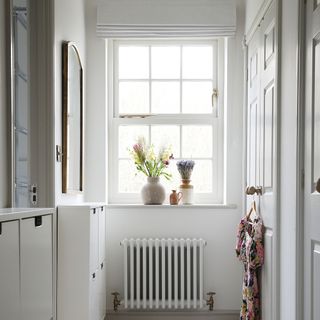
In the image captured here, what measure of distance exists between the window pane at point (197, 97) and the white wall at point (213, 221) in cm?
23

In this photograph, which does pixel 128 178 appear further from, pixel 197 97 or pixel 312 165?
pixel 312 165

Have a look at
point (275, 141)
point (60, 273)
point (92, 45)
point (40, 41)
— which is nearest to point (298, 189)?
point (275, 141)

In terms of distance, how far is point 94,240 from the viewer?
300 cm

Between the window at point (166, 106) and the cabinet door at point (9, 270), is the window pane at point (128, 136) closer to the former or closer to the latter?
the window at point (166, 106)

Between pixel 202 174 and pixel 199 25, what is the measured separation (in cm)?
112

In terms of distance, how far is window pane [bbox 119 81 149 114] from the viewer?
4.00m

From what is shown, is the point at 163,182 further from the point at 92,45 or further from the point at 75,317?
the point at 75,317

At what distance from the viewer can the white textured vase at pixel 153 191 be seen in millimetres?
3750

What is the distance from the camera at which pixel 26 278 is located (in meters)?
1.74

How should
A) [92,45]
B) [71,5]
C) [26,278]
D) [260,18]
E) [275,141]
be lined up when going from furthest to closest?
1. [92,45]
2. [71,5]
3. [260,18]
4. [275,141]
5. [26,278]

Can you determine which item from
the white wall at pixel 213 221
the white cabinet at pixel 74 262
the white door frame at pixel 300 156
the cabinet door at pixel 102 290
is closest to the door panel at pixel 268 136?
the white door frame at pixel 300 156

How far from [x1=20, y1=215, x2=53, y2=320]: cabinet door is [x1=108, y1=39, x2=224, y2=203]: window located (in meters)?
1.95

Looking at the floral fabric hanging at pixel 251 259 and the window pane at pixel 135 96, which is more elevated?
the window pane at pixel 135 96

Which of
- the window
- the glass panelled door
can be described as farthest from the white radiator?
the glass panelled door
